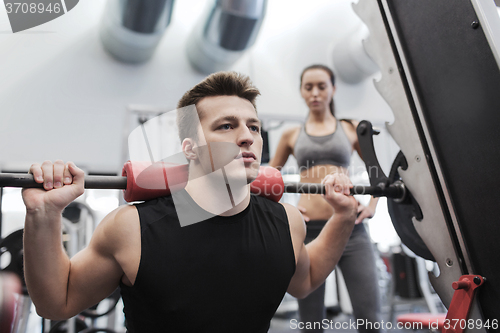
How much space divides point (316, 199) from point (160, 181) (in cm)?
102

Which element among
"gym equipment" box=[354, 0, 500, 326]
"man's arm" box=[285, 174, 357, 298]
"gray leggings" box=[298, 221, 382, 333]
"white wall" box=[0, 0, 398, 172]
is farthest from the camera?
"white wall" box=[0, 0, 398, 172]

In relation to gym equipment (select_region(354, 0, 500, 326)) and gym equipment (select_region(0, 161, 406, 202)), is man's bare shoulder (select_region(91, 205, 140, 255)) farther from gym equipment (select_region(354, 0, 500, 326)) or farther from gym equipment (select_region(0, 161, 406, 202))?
gym equipment (select_region(354, 0, 500, 326))

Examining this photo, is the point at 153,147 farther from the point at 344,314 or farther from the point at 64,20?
the point at 344,314

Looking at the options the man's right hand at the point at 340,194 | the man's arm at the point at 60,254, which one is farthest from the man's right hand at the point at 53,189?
the man's right hand at the point at 340,194

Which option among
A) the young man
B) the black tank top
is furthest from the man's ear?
the black tank top

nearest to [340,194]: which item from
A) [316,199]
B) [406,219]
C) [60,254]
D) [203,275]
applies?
[406,219]

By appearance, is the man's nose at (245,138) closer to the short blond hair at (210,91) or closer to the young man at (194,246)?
the young man at (194,246)

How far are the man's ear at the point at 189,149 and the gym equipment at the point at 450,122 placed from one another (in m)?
0.65

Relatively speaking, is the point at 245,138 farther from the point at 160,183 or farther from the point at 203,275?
the point at 203,275

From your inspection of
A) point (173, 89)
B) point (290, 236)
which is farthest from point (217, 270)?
point (173, 89)

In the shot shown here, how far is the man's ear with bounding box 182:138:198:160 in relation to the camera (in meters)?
1.09

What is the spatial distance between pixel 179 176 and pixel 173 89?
3096 mm

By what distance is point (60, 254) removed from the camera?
83cm

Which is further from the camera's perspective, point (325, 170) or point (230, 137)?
point (325, 170)
